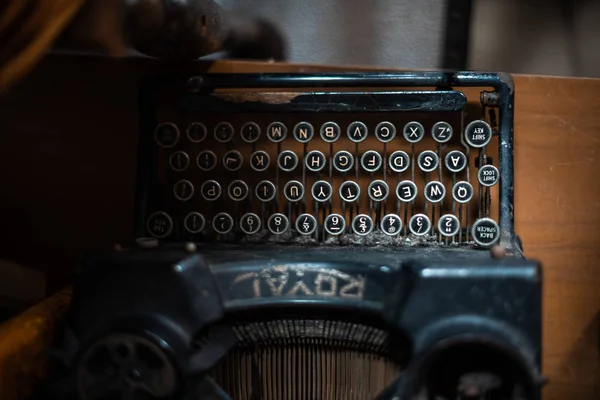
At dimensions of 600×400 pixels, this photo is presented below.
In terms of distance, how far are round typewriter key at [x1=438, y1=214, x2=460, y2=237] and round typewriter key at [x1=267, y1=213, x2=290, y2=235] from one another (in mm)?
279

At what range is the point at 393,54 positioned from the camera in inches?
60.1

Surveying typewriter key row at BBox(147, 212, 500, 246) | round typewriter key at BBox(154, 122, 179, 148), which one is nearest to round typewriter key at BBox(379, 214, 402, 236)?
typewriter key row at BBox(147, 212, 500, 246)

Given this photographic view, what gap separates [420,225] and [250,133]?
0.36 metres

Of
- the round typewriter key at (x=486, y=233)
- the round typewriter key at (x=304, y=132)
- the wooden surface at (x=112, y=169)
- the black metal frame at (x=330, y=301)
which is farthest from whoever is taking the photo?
the wooden surface at (x=112, y=169)

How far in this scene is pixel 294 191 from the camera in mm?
1089

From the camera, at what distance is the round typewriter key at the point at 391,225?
1048mm

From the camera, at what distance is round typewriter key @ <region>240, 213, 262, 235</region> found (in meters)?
1.08

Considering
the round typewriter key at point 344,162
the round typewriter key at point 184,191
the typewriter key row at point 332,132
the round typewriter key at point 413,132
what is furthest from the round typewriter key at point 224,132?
the round typewriter key at point 413,132

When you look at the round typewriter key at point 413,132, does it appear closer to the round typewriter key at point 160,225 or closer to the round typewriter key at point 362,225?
Result: the round typewriter key at point 362,225

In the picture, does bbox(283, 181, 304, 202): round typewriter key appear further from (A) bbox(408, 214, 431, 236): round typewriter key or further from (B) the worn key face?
(A) bbox(408, 214, 431, 236): round typewriter key

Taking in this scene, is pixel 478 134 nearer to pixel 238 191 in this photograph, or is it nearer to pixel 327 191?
pixel 327 191

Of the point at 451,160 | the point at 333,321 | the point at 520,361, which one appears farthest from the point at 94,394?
the point at 451,160

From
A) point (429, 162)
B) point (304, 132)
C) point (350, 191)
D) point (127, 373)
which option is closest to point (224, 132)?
point (304, 132)

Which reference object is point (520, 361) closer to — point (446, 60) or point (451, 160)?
point (451, 160)
